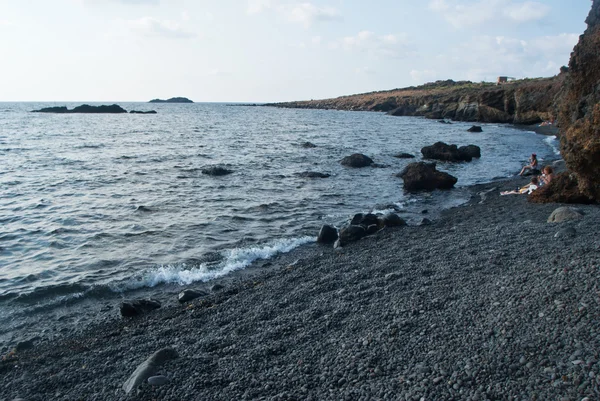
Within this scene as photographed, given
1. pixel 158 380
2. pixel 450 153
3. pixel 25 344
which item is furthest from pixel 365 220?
pixel 450 153

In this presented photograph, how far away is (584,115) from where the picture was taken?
13.3 m

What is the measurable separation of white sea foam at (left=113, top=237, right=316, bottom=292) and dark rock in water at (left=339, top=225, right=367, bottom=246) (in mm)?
1362

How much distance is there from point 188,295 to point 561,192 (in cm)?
→ 1220

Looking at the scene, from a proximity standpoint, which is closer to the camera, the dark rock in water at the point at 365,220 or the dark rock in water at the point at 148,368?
the dark rock in water at the point at 148,368

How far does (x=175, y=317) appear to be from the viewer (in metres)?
8.29

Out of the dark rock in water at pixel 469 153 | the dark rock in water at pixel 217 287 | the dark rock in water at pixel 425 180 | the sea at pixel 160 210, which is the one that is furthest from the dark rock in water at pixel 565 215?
the dark rock in water at pixel 469 153

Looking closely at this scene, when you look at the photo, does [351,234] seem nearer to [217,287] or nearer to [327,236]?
[327,236]

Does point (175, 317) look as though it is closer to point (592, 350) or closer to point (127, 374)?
point (127, 374)

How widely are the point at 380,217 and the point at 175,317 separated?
7848 millimetres

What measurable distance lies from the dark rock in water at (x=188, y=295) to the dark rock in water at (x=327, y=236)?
4.64m

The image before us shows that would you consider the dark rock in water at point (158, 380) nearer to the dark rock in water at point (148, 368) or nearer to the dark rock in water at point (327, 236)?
the dark rock in water at point (148, 368)

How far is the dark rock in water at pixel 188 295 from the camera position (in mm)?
9188

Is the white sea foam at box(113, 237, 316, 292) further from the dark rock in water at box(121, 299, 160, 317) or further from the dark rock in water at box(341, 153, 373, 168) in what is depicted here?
the dark rock in water at box(341, 153, 373, 168)

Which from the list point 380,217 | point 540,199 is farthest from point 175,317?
point 540,199
